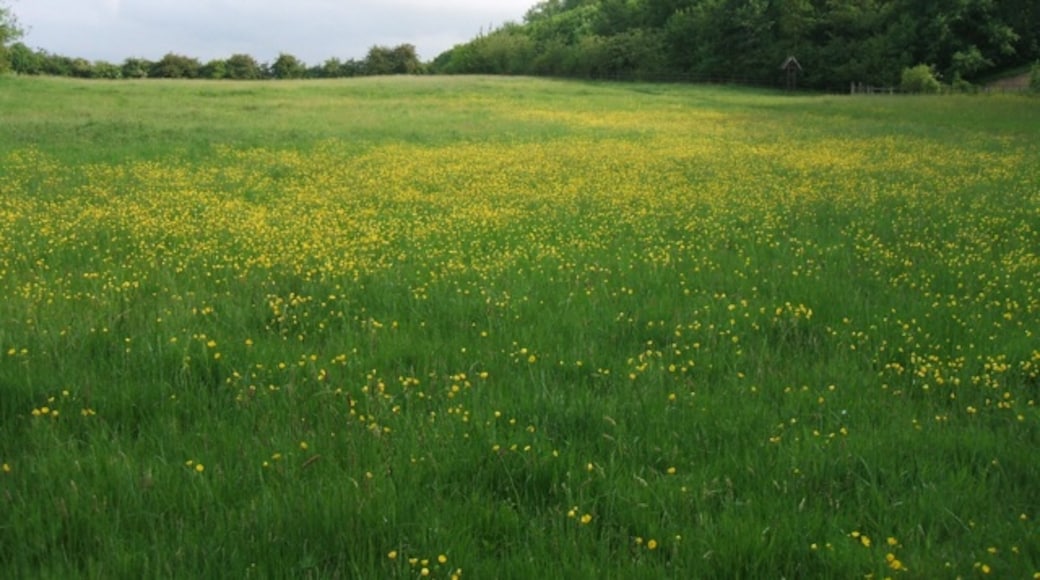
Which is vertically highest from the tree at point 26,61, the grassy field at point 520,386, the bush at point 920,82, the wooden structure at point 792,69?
the tree at point 26,61

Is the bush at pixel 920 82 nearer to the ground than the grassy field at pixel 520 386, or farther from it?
farther from it

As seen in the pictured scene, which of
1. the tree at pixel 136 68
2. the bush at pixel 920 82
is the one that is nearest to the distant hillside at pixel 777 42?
the bush at pixel 920 82

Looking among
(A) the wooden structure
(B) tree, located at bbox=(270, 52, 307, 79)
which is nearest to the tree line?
(B) tree, located at bbox=(270, 52, 307, 79)

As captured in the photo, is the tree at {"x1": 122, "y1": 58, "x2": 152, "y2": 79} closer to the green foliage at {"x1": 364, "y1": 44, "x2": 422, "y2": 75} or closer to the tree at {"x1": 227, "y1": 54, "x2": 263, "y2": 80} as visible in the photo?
the tree at {"x1": 227, "y1": 54, "x2": 263, "y2": 80}

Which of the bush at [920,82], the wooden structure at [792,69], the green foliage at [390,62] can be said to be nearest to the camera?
the bush at [920,82]

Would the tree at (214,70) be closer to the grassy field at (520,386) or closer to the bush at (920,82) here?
the bush at (920,82)

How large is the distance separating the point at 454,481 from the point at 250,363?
6.93 ft

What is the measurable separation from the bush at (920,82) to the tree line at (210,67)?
6811 cm

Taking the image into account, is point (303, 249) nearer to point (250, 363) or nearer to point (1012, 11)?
point (250, 363)

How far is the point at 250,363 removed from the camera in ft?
17.3

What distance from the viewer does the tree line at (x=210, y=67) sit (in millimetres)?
79312

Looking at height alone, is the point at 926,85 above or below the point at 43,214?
above

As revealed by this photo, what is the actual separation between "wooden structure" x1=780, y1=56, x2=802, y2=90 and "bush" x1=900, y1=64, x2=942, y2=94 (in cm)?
1890

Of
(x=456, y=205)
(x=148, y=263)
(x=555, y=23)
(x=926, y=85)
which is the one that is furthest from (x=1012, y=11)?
(x=148, y=263)
